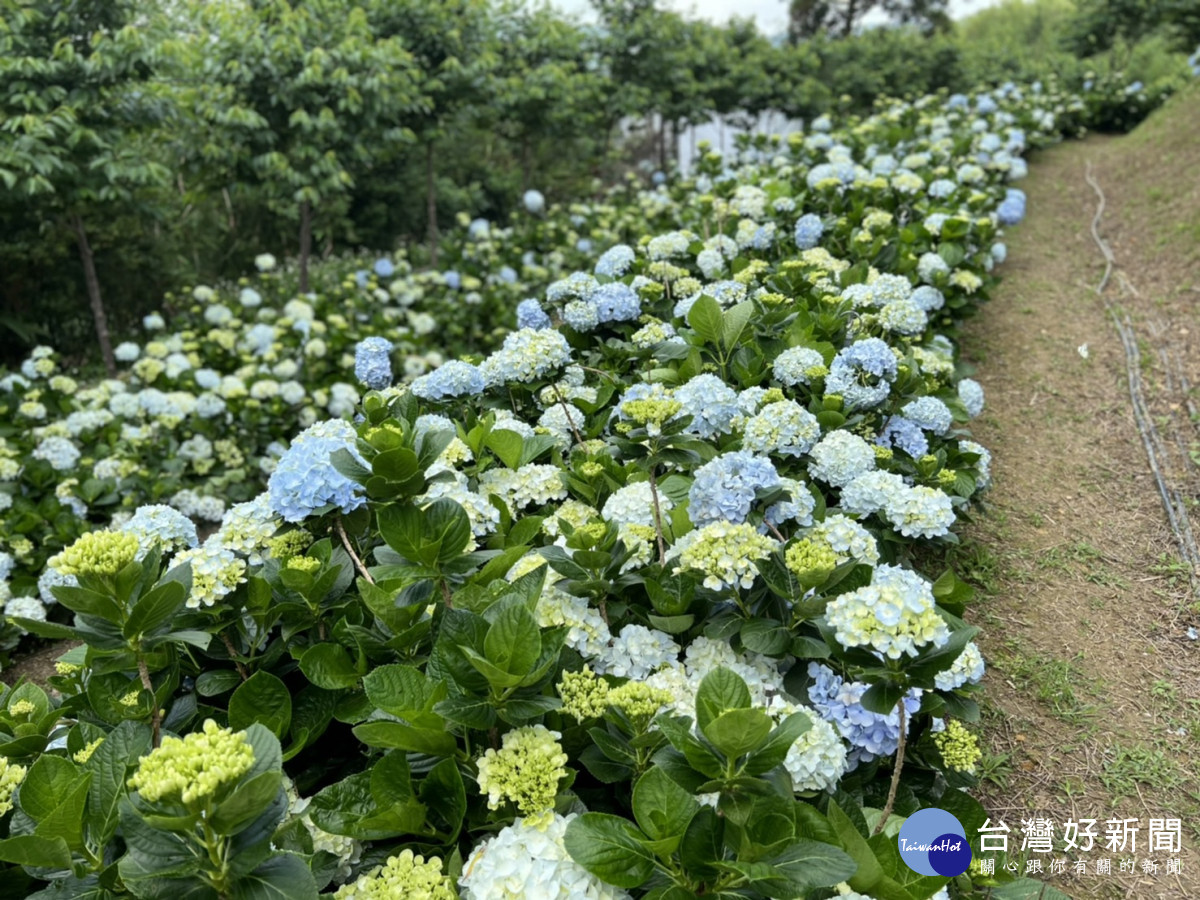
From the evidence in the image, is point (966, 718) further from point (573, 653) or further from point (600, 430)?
point (600, 430)

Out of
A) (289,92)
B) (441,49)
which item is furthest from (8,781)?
(441,49)

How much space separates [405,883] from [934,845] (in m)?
0.66

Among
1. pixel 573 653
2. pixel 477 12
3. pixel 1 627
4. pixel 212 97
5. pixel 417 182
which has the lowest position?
pixel 1 627

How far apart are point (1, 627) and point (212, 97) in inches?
149

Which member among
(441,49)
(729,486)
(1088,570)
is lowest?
(1088,570)

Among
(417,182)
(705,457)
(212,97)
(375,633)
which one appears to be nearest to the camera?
(375,633)

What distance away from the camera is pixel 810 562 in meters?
1.25

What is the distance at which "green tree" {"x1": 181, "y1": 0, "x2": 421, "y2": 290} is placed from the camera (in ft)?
16.8

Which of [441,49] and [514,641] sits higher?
[441,49]

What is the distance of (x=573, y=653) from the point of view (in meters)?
1.25

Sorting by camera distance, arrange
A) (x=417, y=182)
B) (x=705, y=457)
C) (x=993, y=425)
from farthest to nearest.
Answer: (x=417, y=182) < (x=993, y=425) < (x=705, y=457)

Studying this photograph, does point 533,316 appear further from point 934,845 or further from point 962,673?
point 934,845

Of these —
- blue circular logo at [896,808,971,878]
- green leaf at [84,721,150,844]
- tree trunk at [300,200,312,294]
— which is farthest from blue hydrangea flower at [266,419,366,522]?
tree trunk at [300,200,312,294]

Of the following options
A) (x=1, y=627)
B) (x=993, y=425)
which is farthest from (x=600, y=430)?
(x=1, y=627)
